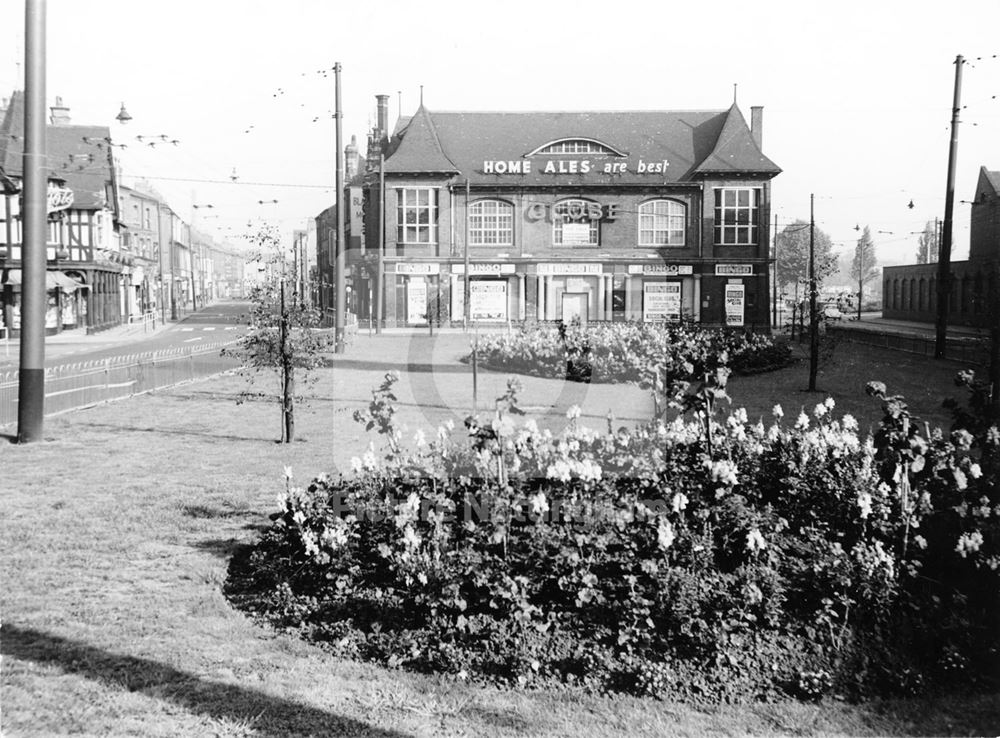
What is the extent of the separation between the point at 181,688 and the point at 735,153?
5166 cm

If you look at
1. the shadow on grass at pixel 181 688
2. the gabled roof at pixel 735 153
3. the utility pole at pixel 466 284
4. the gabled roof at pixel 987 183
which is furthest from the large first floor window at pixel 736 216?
the shadow on grass at pixel 181 688

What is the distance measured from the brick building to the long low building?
37.5 feet

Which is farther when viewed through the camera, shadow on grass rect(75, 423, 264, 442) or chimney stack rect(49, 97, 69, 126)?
chimney stack rect(49, 97, 69, 126)

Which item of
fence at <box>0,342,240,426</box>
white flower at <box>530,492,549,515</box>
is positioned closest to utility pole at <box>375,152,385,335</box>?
fence at <box>0,342,240,426</box>

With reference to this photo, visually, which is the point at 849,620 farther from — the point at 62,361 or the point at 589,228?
the point at 589,228

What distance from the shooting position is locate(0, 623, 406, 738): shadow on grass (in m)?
5.15

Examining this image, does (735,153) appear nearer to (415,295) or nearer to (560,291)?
(560,291)

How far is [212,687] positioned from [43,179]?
10.7 m

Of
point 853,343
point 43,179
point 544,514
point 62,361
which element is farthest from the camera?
point 853,343

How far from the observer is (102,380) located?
19250 millimetres

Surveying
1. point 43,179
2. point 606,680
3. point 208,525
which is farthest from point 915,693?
point 43,179

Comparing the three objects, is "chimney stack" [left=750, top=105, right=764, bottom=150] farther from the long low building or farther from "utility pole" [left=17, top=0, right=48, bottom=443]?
"utility pole" [left=17, top=0, right=48, bottom=443]

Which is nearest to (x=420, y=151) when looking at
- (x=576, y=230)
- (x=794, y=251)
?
(x=576, y=230)

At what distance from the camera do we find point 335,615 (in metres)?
6.70
